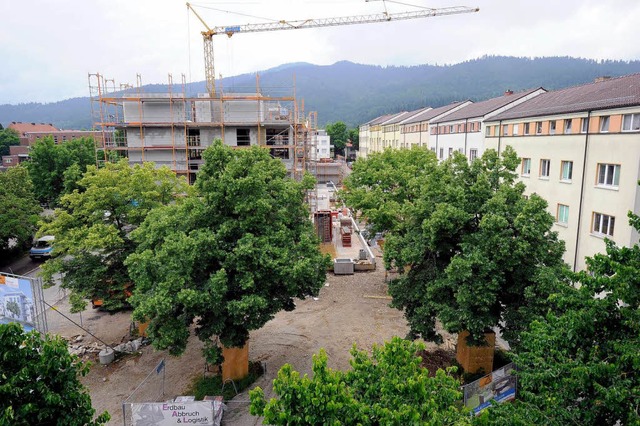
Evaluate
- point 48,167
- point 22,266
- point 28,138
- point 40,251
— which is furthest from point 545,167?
point 28,138

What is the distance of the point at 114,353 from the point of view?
69.8 feet

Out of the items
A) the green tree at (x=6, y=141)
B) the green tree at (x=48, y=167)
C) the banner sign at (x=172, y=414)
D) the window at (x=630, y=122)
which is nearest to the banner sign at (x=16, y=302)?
the banner sign at (x=172, y=414)

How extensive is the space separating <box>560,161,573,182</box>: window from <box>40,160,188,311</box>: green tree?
2550 centimetres

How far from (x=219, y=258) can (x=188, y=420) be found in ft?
18.2

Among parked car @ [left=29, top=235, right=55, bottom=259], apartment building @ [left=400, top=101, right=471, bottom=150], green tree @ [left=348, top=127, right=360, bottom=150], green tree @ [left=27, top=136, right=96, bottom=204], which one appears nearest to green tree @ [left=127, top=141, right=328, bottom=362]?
parked car @ [left=29, top=235, right=55, bottom=259]

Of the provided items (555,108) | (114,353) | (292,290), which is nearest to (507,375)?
(292,290)

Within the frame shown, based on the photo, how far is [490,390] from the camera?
1483cm

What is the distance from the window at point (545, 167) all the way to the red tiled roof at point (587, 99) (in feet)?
11.1

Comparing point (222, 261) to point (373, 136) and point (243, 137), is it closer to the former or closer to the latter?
point (243, 137)

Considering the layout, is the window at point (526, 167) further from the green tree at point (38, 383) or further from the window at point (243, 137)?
the green tree at point (38, 383)

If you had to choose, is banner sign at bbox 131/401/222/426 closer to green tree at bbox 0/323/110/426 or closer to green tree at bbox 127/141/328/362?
green tree at bbox 127/141/328/362

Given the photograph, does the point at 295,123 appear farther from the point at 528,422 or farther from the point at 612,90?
the point at 528,422

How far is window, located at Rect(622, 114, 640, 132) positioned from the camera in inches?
904

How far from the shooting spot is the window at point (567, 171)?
93.5 feet
